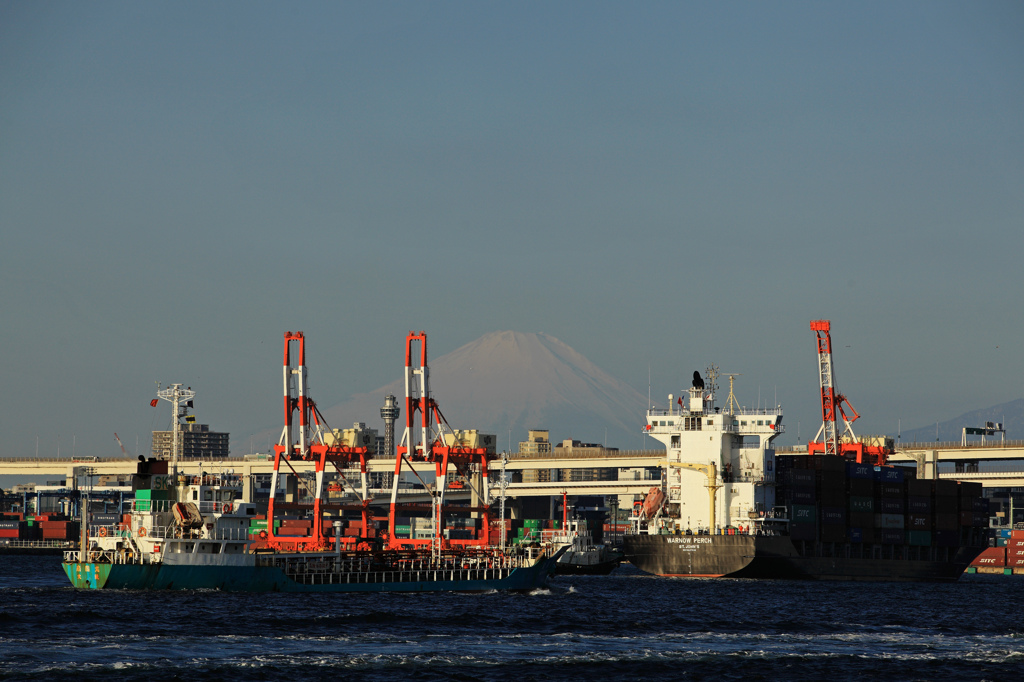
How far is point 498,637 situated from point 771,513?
55394 millimetres

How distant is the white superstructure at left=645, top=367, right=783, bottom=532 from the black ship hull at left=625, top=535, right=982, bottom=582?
3502 millimetres

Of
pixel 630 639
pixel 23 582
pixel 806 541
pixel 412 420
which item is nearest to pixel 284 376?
pixel 412 420

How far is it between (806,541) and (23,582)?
6216 centimetres

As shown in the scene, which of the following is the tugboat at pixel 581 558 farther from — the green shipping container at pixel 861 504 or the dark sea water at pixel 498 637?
the dark sea water at pixel 498 637

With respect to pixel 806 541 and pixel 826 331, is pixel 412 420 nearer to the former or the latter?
pixel 806 541

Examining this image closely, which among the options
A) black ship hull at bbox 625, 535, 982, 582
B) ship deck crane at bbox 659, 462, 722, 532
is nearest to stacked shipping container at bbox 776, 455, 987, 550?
black ship hull at bbox 625, 535, 982, 582

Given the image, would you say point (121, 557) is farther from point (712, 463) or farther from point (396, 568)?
point (712, 463)

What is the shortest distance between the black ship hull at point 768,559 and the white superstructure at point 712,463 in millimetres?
3502

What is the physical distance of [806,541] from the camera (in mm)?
109938

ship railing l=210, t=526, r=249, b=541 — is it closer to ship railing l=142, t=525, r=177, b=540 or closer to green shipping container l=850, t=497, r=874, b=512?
ship railing l=142, t=525, r=177, b=540

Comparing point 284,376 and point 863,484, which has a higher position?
Answer: point 284,376

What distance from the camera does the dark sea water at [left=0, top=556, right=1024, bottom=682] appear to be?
48.3 m

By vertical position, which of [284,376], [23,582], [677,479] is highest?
[284,376]

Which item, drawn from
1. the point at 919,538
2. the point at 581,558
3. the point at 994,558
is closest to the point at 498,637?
the point at 581,558
